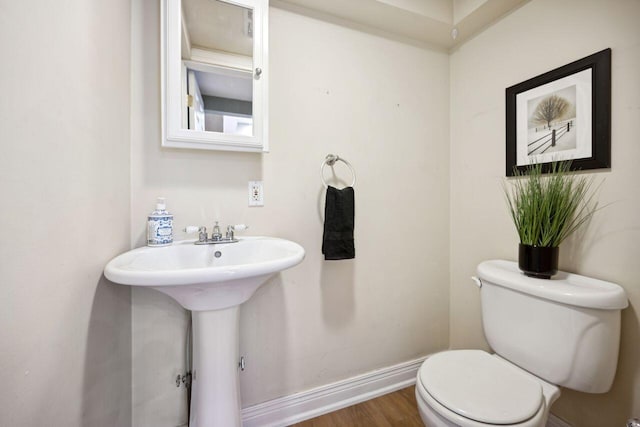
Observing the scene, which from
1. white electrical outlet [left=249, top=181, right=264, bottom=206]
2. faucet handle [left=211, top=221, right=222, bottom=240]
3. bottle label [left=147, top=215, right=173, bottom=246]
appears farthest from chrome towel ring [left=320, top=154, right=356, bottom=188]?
bottle label [left=147, top=215, right=173, bottom=246]

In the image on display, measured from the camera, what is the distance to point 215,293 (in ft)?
2.61

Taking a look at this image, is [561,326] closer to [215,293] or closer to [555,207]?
[555,207]

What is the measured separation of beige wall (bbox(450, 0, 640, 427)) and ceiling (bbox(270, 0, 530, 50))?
79 millimetres

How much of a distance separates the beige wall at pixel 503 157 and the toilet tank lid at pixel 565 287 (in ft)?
0.29

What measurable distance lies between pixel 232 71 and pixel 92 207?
754mm

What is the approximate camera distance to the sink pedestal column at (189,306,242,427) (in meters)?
0.89

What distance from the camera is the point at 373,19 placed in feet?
4.47

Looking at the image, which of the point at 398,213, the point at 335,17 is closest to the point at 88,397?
the point at 398,213

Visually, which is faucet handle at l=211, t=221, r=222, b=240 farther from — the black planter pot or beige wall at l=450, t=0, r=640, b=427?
beige wall at l=450, t=0, r=640, b=427

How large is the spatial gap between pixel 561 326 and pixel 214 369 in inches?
49.0

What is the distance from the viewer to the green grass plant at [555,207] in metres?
1.00

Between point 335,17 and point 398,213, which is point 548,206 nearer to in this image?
point 398,213

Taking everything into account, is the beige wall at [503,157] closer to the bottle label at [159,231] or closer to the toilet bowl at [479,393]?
the toilet bowl at [479,393]

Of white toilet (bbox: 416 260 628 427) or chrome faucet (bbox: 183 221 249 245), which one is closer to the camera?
white toilet (bbox: 416 260 628 427)
